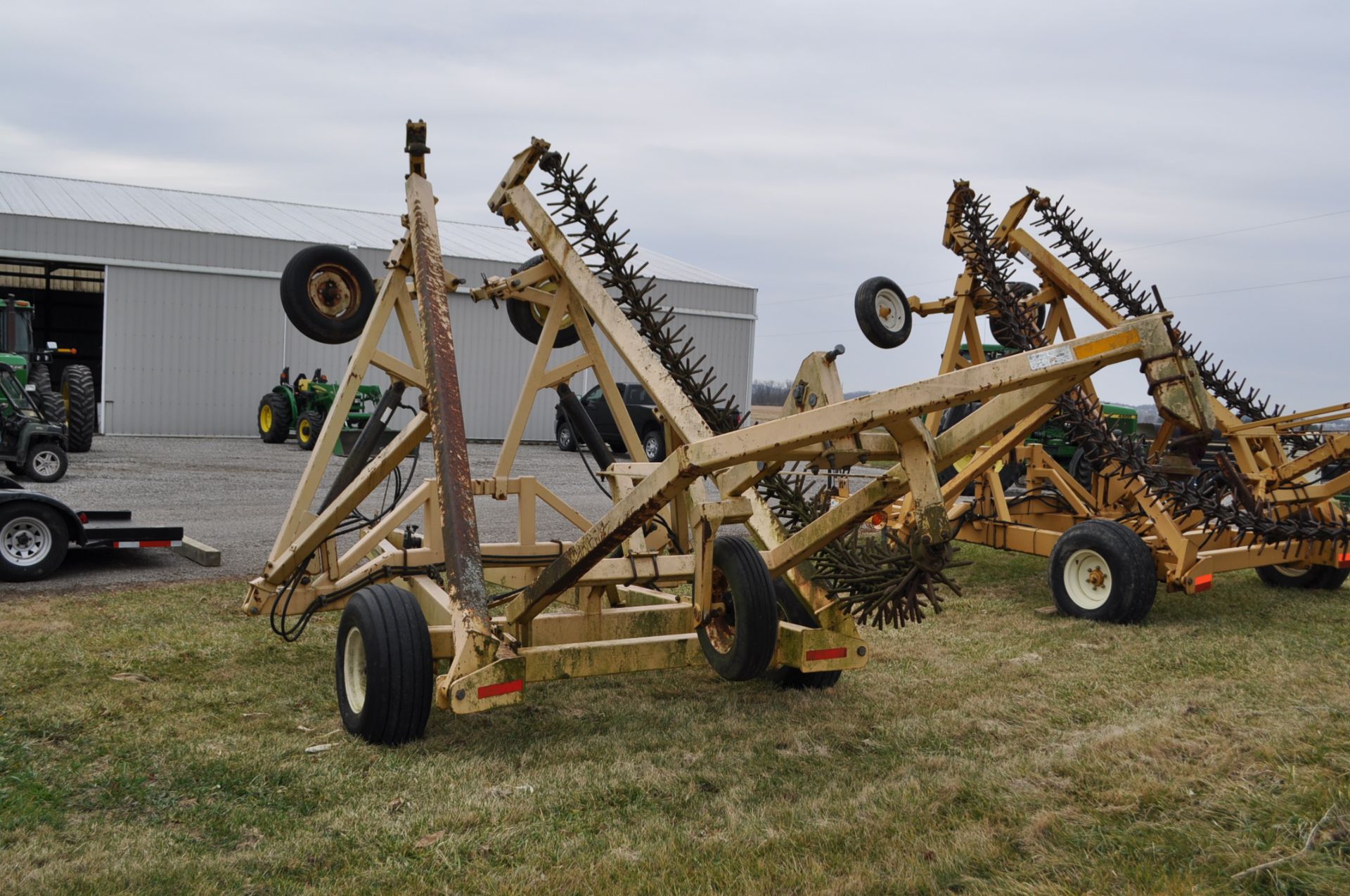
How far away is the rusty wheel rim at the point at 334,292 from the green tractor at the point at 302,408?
14.9 m

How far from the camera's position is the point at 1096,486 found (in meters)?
9.06

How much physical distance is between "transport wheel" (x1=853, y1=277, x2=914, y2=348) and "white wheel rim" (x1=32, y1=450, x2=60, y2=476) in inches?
427

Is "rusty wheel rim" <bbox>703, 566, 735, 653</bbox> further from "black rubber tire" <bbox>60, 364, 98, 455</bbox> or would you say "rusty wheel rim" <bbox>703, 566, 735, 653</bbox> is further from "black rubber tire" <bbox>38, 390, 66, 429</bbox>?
"black rubber tire" <bbox>60, 364, 98, 455</bbox>

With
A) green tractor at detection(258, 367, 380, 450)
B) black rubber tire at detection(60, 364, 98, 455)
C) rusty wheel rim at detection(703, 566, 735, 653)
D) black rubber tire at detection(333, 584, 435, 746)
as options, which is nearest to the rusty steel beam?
black rubber tire at detection(333, 584, 435, 746)

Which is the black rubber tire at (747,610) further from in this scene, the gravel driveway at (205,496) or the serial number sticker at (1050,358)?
the gravel driveway at (205,496)

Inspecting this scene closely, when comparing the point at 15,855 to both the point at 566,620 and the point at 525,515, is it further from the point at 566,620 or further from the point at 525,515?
the point at 525,515

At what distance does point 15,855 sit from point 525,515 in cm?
304

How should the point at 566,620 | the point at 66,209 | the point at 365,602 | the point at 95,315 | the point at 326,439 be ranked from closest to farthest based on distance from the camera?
the point at 365,602 → the point at 566,620 → the point at 326,439 → the point at 66,209 → the point at 95,315

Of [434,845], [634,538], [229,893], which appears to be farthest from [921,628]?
[229,893]

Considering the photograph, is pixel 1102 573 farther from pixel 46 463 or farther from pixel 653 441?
pixel 653 441

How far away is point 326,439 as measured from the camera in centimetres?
602

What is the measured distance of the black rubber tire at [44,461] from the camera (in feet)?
45.9

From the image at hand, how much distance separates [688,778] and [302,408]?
784 inches

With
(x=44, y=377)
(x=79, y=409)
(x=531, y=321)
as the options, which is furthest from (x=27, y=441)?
(x=531, y=321)
